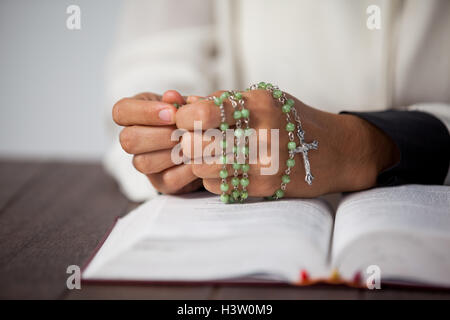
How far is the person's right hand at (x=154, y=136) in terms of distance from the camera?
68 cm

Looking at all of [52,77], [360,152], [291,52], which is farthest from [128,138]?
[52,77]

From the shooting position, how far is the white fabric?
96 centimetres

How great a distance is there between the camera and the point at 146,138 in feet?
2.29

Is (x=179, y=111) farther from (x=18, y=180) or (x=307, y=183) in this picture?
(x=18, y=180)

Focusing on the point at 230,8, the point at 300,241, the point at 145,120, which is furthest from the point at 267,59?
the point at 300,241

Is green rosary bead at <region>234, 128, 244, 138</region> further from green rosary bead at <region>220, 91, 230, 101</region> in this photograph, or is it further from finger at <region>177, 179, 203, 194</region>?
finger at <region>177, 179, 203, 194</region>

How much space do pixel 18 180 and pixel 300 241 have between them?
0.76 meters

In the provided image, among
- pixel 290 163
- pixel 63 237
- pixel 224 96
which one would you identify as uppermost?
pixel 224 96

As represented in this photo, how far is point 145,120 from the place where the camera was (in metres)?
0.69

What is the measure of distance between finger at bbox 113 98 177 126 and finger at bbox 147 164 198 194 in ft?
0.27

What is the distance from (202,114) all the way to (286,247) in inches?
8.0

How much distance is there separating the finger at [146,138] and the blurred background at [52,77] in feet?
3.02

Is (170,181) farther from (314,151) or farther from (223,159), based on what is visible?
(314,151)
